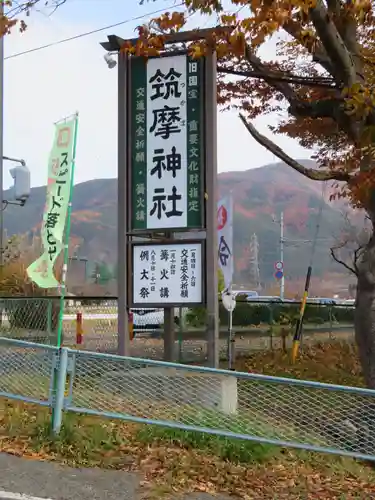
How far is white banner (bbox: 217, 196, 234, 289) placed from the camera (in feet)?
32.1

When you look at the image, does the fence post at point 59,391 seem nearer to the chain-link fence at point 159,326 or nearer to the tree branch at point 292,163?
the chain-link fence at point 159,326

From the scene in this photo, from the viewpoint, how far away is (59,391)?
5453 millimetres

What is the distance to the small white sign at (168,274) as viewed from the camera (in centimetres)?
756

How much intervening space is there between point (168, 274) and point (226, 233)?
235cm

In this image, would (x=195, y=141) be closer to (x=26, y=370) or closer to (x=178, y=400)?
(x=178, y=400)

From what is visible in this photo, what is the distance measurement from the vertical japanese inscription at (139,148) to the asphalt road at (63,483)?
368 centimetres

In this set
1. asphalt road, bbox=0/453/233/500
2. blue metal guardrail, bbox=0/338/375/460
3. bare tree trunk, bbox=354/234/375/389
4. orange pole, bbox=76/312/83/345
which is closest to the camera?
asphalt road, bbox=0/453/233/500

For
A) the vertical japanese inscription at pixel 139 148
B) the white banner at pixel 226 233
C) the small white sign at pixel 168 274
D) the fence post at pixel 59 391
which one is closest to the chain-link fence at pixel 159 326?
the white banner at pixel 226 233

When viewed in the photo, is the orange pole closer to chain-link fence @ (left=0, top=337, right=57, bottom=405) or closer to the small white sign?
the small white sign

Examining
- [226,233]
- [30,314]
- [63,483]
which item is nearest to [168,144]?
[226,233]

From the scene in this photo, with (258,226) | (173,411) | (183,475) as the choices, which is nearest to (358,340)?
(173,411)

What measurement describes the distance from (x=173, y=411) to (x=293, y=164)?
546cm

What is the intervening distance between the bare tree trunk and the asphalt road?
462cm

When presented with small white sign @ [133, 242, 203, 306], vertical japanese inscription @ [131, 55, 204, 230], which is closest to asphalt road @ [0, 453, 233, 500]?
small white sign @ [133, 242, 203, 306]
